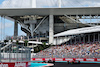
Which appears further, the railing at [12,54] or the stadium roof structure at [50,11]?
the stadium roof structure at [50,11]

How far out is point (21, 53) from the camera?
23969mm

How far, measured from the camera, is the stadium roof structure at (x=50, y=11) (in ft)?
170

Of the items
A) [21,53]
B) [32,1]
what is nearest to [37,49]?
[32,1]

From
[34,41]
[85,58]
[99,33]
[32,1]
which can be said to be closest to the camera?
[85,58]

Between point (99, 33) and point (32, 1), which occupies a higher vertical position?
point (32, 1)

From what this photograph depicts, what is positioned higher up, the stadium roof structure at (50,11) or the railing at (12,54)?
the stadium roof structure at (50,11)

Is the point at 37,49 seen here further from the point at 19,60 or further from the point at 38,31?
the point at 19,60

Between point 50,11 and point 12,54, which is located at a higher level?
point 50,11

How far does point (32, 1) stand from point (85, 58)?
78.2 feet

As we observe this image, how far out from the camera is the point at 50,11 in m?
53.9

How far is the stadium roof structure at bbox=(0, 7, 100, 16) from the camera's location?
170 ft

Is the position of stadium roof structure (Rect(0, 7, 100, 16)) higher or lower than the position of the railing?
higher

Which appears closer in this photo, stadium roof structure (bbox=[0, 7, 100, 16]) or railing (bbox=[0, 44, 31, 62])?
railing (bbox=[0, 44, 31, 62])

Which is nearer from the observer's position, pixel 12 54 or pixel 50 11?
pixel 12 54
